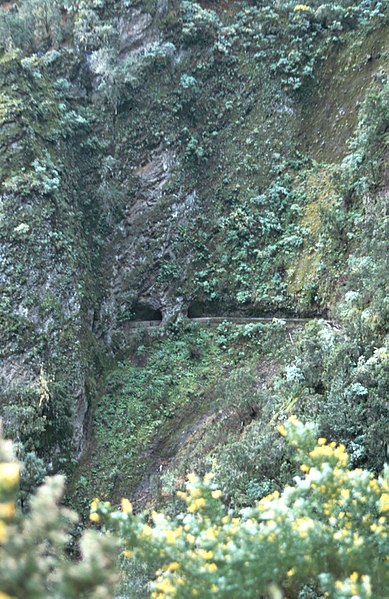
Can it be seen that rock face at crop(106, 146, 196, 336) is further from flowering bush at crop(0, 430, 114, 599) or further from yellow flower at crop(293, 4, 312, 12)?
flowering bush at crop(0, 430, 114, 599)

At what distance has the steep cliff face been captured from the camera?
56.1ft

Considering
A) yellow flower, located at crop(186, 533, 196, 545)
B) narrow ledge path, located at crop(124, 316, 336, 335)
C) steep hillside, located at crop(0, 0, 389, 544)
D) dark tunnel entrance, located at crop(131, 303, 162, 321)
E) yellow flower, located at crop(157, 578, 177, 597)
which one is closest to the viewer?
yellow flower, located at crop(157, 578, 177, 597)

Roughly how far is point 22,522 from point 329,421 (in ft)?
23.2

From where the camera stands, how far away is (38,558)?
11.6ft

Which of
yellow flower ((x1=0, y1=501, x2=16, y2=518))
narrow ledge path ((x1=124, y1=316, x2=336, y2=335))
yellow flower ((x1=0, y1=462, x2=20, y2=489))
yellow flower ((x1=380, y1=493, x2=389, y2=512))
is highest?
narrow ledge path ((x1=124, y1=316, x2=336, y2=335))

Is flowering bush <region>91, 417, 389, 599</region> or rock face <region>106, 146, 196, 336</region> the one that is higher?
rock face <region>106, 146, 196, 336</region>

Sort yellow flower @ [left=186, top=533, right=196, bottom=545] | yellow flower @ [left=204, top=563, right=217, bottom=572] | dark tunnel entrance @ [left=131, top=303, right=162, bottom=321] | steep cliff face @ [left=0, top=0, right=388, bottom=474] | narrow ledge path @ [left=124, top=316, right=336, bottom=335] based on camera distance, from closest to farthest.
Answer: yellow flower @ [left=204, top=563, right=217, bottom=572] < yellow flower @ [left=186, top=533, right=196, bottom=545] < steep cliff face @ [left=0, top=0, right=388, bottom=474] < narrow ledge path @ [left=124, top=316, right=336, bottom=335] < dark tunnel entrance @ [left=131, top=303, right=162, bottom=321]

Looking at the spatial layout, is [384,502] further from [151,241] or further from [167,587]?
[151,241]

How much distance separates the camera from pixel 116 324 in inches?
797

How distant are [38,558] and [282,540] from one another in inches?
83.9

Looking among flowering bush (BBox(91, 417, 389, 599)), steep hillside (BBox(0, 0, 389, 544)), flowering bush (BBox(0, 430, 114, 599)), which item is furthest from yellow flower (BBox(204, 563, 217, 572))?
steep hillside (BBox(0, 0, 389, 544))

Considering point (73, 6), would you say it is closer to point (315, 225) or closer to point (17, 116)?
point (17, 116)

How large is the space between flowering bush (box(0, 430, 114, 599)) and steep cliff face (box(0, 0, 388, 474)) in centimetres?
1280

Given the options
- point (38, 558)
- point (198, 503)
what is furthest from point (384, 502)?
point (38, 558)
